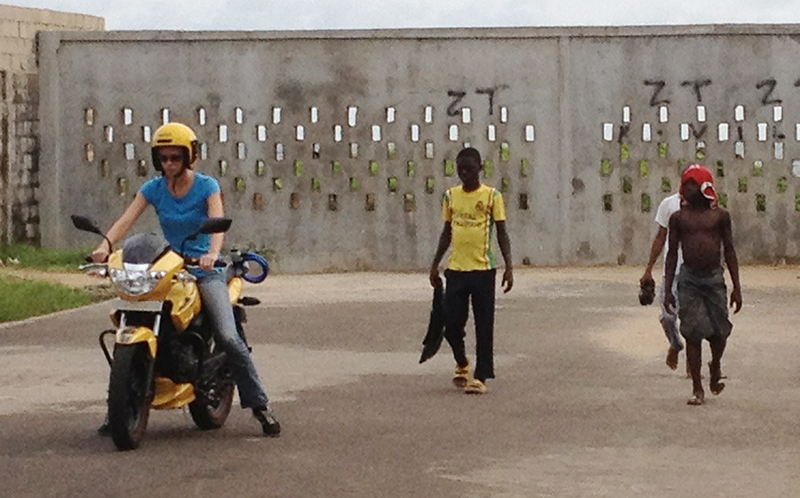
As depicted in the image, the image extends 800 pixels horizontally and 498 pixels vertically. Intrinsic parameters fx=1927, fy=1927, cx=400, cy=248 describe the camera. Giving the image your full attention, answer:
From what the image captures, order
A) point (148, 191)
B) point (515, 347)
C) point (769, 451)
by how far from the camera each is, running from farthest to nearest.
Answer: point (515, 347) → point (148, 191) → point (769, 451)

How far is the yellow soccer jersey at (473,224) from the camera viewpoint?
12.6 m

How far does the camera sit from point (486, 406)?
11523 millimetres

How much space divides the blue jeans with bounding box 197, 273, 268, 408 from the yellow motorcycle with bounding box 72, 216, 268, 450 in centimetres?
7

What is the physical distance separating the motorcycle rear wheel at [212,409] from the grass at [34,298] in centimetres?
739

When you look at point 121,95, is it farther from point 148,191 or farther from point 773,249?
point 148,191

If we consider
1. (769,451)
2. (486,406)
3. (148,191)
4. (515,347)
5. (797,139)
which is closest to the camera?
(769,451)

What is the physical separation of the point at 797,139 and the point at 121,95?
9456 millimetres

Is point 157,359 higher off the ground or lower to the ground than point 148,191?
lower

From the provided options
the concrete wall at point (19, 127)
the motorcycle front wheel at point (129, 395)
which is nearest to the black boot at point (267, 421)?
the motorcycle front wheel at point (129, 395)

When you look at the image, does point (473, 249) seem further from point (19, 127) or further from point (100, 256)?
point (19, 127)

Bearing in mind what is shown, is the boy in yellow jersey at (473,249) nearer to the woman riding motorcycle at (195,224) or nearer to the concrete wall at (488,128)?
the woman riding motorcycle at (195,224)

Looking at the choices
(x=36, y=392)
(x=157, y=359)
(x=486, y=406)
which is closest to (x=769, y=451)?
(x=486, y=406)

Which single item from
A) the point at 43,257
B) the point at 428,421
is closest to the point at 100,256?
the point at 428,421

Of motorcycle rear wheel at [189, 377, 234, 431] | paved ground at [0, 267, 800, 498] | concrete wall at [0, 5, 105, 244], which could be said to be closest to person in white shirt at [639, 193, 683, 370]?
paved ground at [0, 267, 800, 498]
